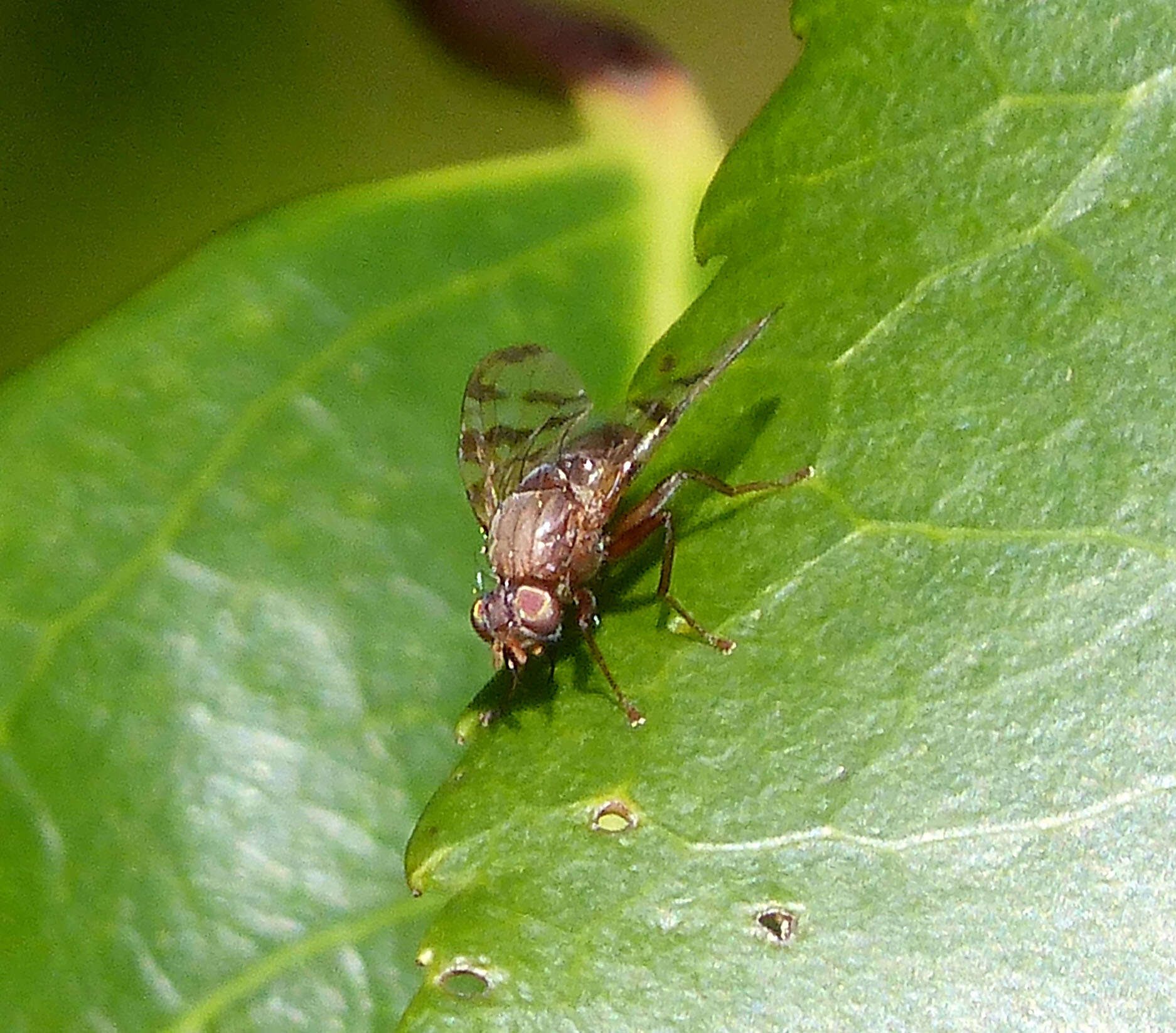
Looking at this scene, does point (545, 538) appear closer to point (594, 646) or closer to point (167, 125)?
point (594, 646)

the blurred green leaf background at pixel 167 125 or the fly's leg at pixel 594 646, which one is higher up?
the blurred green leaf background at pixel 167 125

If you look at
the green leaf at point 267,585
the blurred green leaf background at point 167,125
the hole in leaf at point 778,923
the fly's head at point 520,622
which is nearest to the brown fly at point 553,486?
the fly's head at point 520,622

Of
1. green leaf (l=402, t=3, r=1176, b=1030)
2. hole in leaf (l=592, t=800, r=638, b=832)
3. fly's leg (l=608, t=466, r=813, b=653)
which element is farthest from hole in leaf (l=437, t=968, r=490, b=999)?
fly's leg (l=608, t=466, r=813, b=653)

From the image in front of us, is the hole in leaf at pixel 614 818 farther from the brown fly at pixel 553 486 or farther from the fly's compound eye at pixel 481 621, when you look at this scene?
the fly's compound eye at pixel 481 621

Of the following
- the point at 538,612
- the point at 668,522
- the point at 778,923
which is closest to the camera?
the point at 778,923

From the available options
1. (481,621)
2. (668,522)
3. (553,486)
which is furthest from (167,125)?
(668,522)

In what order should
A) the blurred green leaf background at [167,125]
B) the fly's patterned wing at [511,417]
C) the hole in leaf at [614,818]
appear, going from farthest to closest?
the blurred green leaf background at [167,125] < the fly's patterned wing at [511,417] < the hole in leaf at [614,818]

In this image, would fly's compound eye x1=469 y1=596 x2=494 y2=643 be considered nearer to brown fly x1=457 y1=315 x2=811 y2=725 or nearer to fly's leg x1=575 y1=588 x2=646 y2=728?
brown fly x1=457 y1=315 x2=811 y2=725
